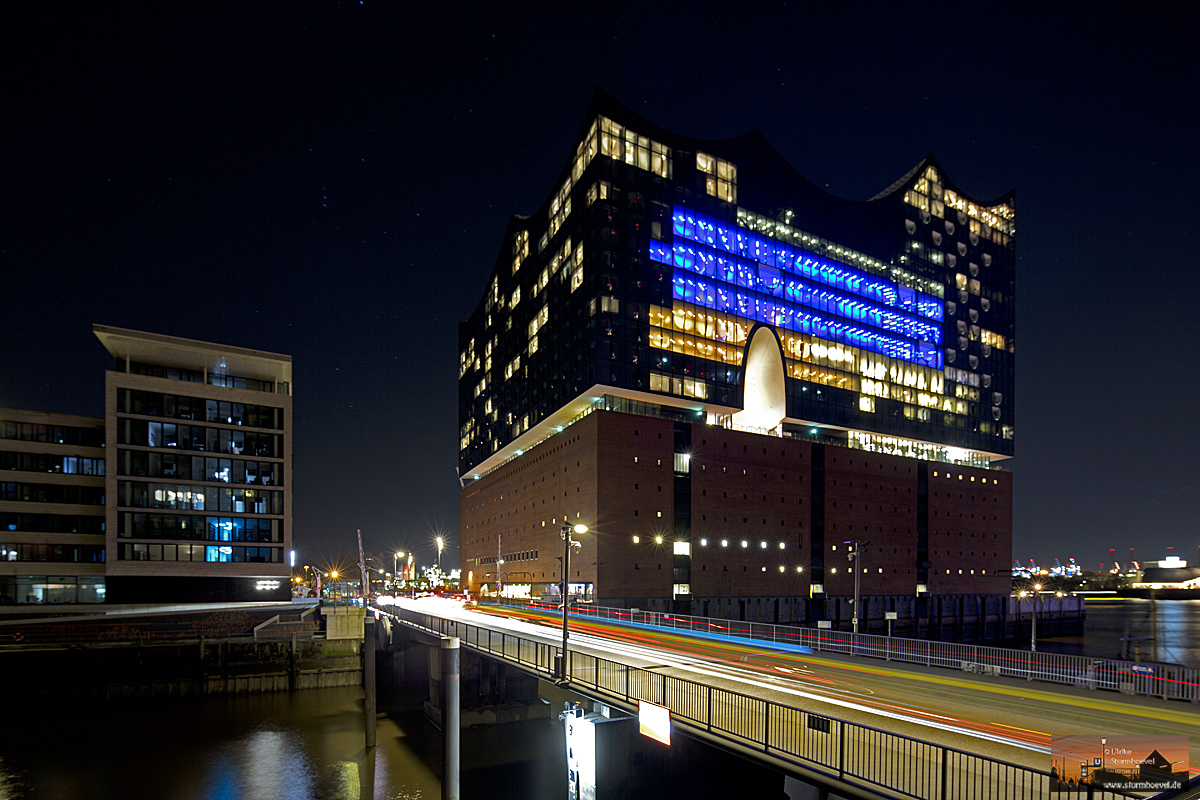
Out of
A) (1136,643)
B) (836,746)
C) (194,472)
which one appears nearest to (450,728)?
(836,746)

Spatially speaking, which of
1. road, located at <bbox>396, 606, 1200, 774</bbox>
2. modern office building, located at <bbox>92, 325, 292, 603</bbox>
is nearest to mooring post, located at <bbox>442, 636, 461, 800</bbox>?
road, located at <bbox>396, 606, 1200, 774</bbox>

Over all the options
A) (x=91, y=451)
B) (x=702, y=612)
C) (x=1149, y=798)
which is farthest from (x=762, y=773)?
(x=91, y=451)

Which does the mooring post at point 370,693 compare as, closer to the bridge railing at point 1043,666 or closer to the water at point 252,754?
the water at point 252,754

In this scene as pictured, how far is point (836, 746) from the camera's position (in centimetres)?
1414

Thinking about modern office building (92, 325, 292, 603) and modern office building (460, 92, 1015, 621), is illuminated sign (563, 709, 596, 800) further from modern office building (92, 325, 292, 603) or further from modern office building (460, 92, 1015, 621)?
modern office building (92, 325, 292, 603)

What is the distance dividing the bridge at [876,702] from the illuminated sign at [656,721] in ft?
1.46

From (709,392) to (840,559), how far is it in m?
29.1

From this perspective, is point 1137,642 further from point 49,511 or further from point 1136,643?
point 49,511

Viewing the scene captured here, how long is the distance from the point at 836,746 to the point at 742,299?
253ft

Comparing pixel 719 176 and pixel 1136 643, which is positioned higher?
pixel 719 176

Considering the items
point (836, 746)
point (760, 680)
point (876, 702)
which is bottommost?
point (760, 680)

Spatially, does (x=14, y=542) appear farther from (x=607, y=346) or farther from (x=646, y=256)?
(x=646, y=256)

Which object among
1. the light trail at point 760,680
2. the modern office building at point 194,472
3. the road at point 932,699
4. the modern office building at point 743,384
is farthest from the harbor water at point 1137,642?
the modern office building at point 194,472

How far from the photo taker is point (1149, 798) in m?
8.88
